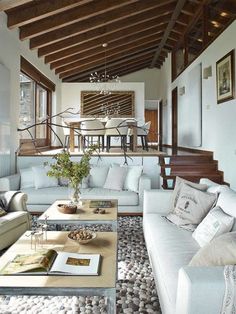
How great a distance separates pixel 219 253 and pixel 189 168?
465cm

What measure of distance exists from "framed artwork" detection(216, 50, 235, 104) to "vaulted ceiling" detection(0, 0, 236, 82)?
64cm

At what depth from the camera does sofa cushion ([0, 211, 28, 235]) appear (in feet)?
10.1

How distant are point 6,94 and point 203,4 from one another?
14.7 ft

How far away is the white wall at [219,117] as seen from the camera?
5.17 metres

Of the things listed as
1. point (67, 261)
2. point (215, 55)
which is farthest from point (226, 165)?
point (67, 261)

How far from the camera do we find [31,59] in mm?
6582

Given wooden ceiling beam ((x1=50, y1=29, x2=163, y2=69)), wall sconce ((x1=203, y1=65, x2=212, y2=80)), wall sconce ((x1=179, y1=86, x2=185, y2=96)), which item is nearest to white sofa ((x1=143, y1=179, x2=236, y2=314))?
wall sconce ((x1=203, y1=65, x2=212, y2=80))

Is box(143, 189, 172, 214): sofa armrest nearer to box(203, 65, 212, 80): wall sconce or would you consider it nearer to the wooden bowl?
the wooden bowl

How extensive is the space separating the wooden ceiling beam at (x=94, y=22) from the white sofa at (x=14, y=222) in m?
4.02

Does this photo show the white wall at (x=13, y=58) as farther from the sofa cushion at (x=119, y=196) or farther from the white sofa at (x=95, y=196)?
the sofa cushion at (x=119, y=196)

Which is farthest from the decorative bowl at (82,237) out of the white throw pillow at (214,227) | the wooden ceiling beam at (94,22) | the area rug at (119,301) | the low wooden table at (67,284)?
the wooden ceiling beam at (94,22)

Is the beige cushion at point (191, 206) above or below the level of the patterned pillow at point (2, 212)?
above

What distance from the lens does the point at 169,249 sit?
2234mm

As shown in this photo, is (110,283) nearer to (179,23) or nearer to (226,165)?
(226,165)
